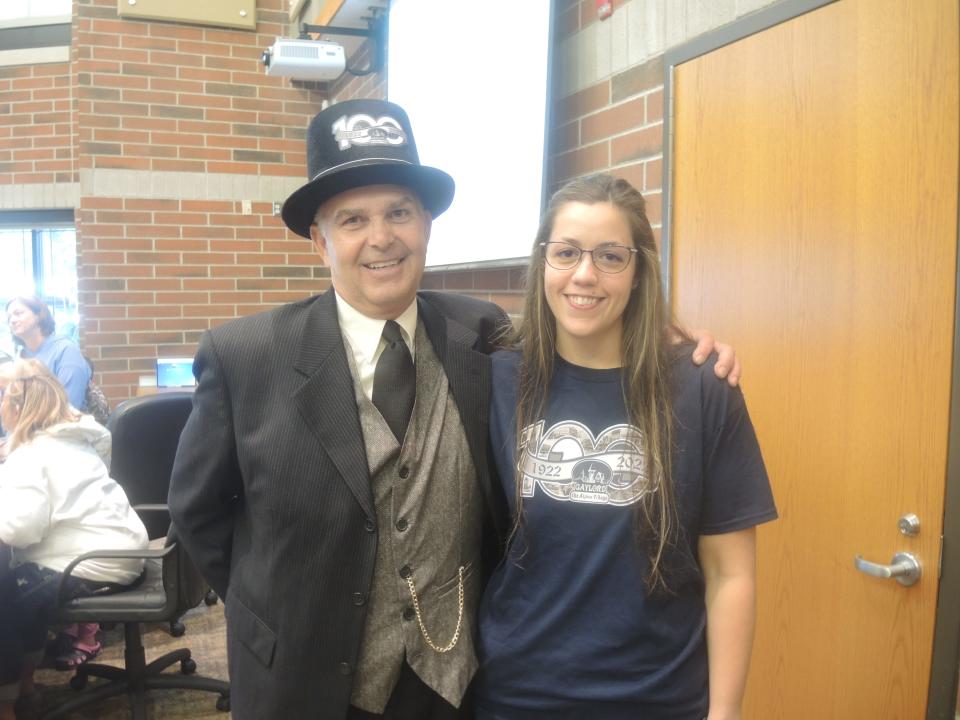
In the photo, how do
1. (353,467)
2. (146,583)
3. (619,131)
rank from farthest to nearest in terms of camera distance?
(146,583) → (619,131) → (353,467)

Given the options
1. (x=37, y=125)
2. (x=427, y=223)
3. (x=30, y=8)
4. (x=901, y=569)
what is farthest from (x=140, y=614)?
(x=30, y=8)

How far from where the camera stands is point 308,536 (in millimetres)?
1446

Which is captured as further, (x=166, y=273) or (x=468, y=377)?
(x=166, y=273)

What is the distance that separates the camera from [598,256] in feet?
4.50

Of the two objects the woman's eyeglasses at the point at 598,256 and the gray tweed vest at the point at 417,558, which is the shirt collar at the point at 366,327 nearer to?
the gray tweed vest at the point at 417,558

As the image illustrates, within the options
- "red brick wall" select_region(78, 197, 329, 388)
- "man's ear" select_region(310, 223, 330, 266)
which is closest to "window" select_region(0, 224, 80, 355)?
"red brick wall" select_region(78, 197, 329, 388)

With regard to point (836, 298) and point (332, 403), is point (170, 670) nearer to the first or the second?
point (332, 403)

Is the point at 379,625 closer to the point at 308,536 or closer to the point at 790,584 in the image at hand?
the point at 308,536

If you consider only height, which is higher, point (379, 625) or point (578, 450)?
point (578, 450)

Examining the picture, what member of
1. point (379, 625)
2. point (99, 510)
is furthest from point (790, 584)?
point (99, 510)

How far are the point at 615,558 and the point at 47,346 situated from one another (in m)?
4.65

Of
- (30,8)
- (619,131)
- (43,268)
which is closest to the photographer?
(619,131)

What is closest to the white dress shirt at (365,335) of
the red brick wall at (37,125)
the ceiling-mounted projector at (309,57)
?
the ceiling-mounted projector at (309,57)

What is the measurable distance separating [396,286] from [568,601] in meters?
0.66
